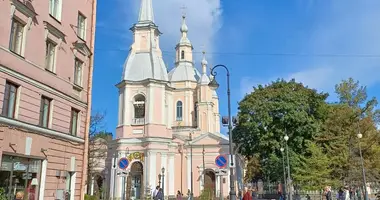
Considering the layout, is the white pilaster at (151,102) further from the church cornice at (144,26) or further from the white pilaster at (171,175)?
the church cornice at (144,26)

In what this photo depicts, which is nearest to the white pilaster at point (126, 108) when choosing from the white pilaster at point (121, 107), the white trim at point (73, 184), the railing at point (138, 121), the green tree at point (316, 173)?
the white pilaster at point (121, 107)

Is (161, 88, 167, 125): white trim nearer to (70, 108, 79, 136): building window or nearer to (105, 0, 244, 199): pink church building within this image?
(105, 0, 244, 199): pink church building

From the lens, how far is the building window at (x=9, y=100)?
39.4ft

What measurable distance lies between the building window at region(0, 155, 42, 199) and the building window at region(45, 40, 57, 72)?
390 centimetres

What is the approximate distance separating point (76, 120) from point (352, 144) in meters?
27.8

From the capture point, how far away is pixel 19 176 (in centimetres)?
1288

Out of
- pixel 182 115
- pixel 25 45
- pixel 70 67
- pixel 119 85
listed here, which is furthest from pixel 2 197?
pixel 182 115

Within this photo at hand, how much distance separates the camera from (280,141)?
39.3 metres

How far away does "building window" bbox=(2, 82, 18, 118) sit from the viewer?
12.0m

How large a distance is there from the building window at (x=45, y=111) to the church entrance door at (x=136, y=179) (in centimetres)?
2797

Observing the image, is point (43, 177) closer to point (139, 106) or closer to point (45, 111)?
point (45, 111)

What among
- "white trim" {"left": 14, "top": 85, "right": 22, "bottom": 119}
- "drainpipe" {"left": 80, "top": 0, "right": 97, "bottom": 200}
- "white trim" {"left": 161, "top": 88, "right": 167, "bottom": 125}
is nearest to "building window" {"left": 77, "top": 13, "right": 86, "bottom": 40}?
"drainpipe" {"left": 80, "top": 0, "right": 97, "bottom": 200}

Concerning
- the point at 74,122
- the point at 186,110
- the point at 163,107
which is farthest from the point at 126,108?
the point at 74,122

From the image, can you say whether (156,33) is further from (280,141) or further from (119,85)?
(280,141)
